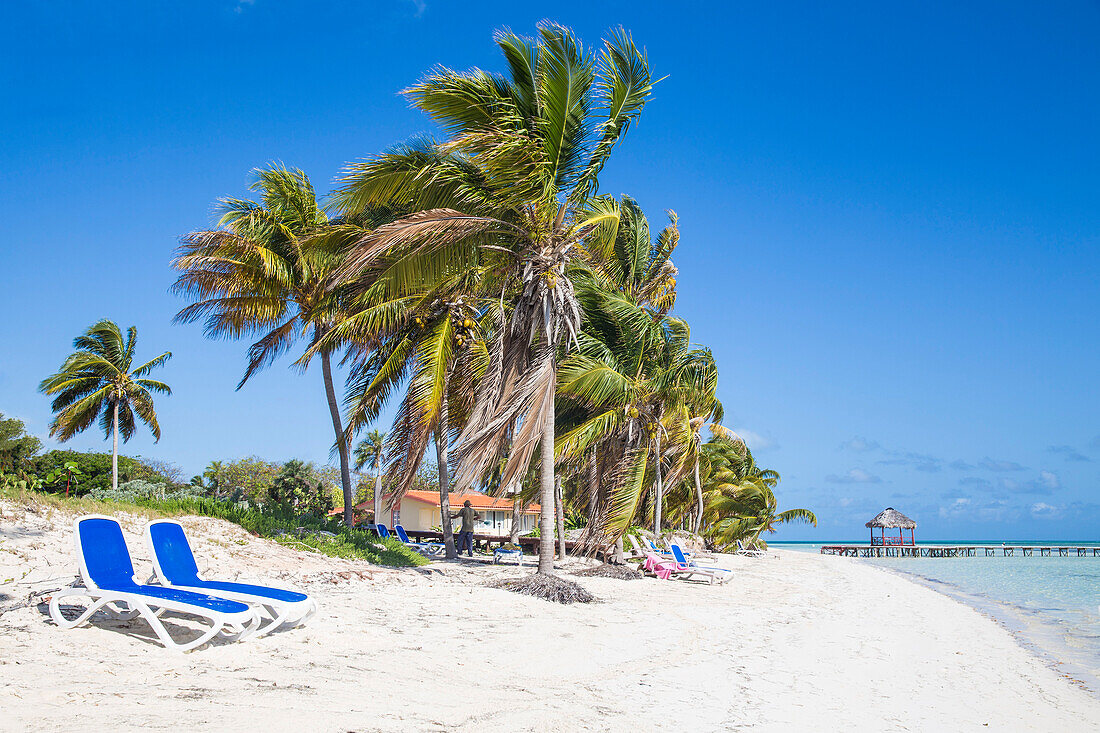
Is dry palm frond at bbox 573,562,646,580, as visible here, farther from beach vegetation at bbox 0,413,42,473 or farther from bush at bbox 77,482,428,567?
beach vegetation at bbox 0,413,42,473

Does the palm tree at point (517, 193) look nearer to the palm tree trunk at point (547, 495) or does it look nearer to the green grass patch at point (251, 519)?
the palm tree trunk at point (547, 495)

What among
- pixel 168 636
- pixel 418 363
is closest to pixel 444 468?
pixel 418 363

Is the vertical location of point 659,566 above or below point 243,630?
below

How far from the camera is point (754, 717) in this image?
4688 mm

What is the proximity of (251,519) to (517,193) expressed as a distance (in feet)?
21.7

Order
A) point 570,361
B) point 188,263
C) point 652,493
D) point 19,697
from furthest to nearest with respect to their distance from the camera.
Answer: point 652,493
point 188,263
point 570,361
point 19,697

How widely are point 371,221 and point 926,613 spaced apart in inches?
511

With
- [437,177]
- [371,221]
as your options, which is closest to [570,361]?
[437,177]

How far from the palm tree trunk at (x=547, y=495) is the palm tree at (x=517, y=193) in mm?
17

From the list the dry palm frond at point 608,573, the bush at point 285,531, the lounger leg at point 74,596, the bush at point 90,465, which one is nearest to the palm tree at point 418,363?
the bush at point 285,531

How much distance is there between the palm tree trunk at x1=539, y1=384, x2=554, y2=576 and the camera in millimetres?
10336

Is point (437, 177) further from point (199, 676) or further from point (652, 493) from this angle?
point (652, 493)

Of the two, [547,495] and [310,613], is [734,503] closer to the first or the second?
[547,495]

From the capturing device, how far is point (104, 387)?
2995cm
